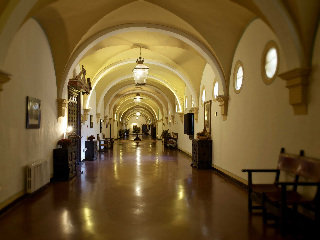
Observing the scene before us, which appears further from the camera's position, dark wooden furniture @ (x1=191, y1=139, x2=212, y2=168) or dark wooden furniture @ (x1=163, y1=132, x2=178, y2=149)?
dark wooden furniture @ (x1=163, y1=132, x2=178, y2=149)

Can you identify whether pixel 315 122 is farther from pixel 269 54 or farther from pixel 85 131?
pixel 85 131

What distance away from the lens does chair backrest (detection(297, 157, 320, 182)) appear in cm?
370

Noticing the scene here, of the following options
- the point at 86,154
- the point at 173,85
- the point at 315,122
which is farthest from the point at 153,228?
the point at 173,85

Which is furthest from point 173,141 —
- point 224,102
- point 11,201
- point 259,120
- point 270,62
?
point 11,201

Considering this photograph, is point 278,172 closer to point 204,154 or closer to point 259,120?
point 259,120

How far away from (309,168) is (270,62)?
241 centimetres

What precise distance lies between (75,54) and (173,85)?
9.13m

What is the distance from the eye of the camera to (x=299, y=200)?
3.68 metres

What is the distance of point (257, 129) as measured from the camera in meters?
5.98

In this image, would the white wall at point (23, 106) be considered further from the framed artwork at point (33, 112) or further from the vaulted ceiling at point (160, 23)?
the vaulted ceiling at point (160, 23)

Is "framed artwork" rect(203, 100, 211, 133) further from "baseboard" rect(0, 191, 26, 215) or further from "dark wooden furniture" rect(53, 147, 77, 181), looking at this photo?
"baseboard" rect(0, 191, 26, 215)

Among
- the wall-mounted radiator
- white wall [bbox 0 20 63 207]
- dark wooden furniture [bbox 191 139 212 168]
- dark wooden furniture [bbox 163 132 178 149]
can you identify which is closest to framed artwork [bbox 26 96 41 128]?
white wall [bbox 0 20 63 207]

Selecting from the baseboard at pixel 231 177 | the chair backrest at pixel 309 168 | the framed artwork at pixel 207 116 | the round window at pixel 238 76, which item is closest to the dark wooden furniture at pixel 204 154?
the baseboard at pixel 231 177

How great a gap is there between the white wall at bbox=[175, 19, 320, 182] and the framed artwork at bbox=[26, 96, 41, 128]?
4660mm
